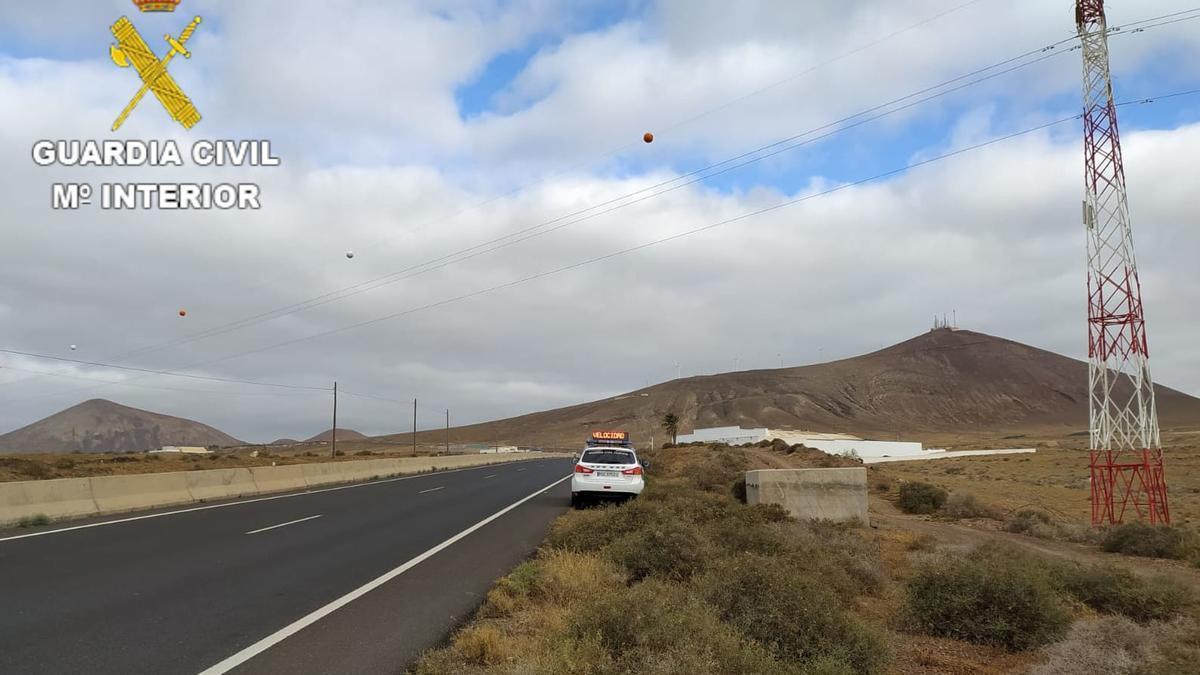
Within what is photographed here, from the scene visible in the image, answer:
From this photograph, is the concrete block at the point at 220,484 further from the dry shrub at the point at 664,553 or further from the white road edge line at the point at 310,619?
the dry shrub at the point at 664,553

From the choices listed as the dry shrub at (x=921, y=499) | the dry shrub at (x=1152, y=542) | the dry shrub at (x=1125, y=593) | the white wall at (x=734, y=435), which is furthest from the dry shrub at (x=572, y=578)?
the white wall at (x=734, y=435)

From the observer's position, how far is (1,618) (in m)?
7.77

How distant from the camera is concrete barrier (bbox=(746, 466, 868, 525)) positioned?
16.9 meters

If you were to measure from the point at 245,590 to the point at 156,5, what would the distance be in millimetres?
23168

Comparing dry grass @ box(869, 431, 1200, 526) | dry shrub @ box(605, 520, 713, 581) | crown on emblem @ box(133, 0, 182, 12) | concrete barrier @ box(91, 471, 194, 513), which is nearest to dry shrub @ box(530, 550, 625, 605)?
dry shrub @ box(605, 520, 713, 581)

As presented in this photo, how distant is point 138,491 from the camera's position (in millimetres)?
19422

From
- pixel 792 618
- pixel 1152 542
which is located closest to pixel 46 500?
pixel 792 618

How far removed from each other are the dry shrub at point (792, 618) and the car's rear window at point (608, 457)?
13091mm

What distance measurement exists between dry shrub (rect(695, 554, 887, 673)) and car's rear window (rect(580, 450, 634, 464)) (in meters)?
13.1

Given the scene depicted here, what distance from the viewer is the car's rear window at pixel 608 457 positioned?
21.0 m

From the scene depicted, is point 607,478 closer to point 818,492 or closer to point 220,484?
point 818,492

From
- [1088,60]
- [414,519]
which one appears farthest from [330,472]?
[1088,60]

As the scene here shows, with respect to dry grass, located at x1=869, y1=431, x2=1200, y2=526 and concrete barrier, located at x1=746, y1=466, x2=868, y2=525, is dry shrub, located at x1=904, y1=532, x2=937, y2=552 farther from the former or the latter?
dry grass, located at x1=869, y1=431, x2=1200, y2=526

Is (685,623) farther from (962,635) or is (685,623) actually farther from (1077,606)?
(1077,606)
